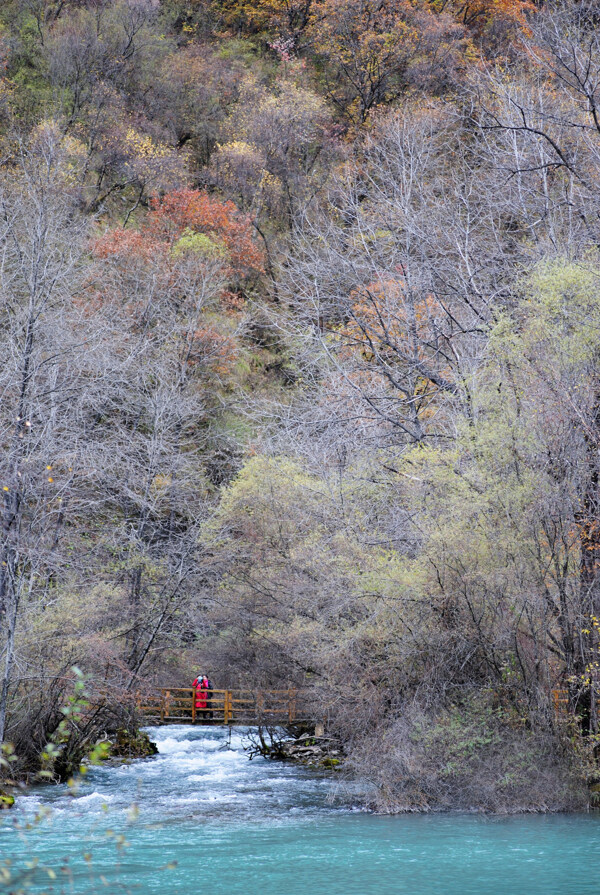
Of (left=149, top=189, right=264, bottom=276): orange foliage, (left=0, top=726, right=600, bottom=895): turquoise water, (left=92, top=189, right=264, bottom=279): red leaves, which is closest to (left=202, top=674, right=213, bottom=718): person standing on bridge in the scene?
(left=0, top=726, right=600, bottom=895): turquoise water

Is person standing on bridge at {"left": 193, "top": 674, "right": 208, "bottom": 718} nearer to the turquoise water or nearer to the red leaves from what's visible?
the turquoise water

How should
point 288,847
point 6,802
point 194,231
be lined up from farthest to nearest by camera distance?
point 194,231
point 6,802
point 288,847

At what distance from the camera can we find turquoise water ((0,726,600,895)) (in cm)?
877

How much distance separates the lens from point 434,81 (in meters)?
33.2

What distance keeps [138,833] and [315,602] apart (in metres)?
5.17

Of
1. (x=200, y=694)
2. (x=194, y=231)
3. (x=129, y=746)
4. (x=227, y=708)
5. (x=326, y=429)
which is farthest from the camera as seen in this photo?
(x=194, y=231)

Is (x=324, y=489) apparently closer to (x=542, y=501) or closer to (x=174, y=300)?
(x=542, y=501)

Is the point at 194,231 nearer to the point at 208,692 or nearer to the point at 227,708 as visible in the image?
the point at 208,692

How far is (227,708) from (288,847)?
9810 mm

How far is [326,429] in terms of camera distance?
18.0 meters

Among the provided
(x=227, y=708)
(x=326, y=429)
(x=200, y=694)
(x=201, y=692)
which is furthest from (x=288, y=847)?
(x=200, y=694)

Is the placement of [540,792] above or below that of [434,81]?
below

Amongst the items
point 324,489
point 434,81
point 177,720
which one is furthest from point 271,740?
point 434,81

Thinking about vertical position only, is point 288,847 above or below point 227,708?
below
